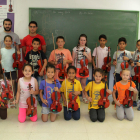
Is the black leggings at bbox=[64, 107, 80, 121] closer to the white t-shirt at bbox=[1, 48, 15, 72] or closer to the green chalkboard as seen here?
the white t-shirt at bbox=[1, 48, 15, 72]

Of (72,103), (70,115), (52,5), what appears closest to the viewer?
(72,103)

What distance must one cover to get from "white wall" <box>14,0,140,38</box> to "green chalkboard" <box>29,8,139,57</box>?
0.38 ft

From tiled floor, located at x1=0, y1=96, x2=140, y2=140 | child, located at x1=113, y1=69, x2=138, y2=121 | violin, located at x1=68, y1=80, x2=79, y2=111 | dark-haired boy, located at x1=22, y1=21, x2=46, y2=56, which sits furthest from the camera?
dark-haired boy, located at x1=22, y1=21, x2=46, y2=56

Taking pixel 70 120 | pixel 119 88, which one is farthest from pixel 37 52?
pixel 119 88

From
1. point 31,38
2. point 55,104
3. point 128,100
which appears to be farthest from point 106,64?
point 31,38

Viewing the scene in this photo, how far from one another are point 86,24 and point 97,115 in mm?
2208

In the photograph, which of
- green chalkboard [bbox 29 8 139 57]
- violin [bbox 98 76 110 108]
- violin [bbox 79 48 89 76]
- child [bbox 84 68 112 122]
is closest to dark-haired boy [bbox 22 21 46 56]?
green chalkboard [bbox 29 8 139 57]

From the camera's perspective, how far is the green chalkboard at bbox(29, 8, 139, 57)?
11.6 feet

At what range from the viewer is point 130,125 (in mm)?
2295

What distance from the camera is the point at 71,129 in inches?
84.7

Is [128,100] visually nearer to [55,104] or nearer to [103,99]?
[103,99]

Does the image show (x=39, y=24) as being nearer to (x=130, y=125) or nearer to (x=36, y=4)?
(x=36, y=4)

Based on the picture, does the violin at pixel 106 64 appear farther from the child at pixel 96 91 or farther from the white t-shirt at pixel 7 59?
the white t-shirt at pixel 7 59

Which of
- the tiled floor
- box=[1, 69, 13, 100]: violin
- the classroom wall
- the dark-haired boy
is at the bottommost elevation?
the tiled floor
